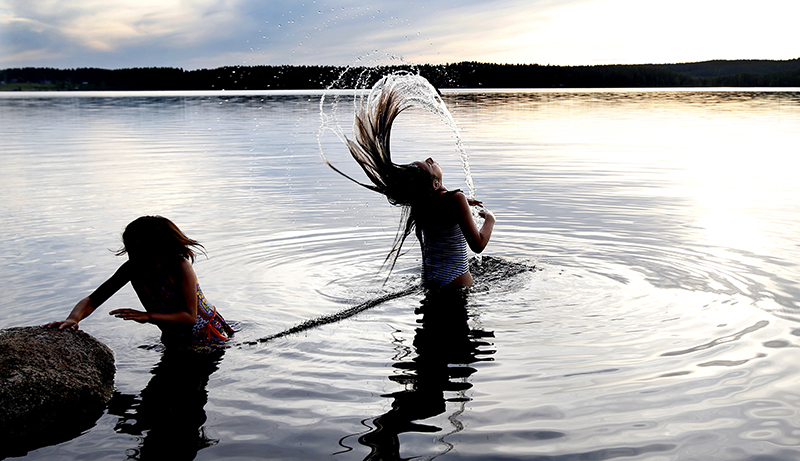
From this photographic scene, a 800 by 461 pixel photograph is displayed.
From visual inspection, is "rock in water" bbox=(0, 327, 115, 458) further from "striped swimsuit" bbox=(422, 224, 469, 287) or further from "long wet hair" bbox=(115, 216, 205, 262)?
"striped swimsuit" bbox=(422, 224, 469, 287)

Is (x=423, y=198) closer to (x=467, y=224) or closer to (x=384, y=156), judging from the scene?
(x=467, y=224)

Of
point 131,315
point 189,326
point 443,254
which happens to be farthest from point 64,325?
point 443,254

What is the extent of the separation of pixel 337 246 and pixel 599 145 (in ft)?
64.5

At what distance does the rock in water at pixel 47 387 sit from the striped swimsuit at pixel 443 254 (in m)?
4.05

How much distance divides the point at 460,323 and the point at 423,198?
5.39 ft

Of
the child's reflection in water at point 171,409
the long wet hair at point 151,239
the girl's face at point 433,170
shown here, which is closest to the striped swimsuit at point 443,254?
the girl's face at point 433,170

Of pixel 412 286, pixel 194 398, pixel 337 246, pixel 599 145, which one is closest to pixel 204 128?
pixel 599 145

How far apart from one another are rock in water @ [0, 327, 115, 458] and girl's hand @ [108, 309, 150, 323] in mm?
478

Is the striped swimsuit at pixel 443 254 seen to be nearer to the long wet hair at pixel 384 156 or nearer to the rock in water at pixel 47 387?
the long wet hair at pixel 384 156

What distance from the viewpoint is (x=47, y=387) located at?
4.91 metres

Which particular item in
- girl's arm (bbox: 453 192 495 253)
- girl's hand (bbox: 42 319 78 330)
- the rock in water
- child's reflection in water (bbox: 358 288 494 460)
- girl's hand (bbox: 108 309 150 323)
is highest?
girl's arm (bbox: 453 192 495 253)

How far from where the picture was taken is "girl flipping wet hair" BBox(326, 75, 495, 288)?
7.85 m

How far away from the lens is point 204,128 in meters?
39.9

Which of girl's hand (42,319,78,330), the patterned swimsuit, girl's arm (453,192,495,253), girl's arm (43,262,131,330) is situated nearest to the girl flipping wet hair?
girl's arm (453,192,495,253)
